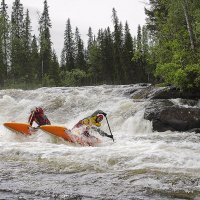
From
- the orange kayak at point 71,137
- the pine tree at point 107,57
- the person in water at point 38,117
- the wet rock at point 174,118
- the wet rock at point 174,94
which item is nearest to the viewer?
the orange kayak at point 71,137

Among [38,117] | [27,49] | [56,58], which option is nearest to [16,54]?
[27,49]

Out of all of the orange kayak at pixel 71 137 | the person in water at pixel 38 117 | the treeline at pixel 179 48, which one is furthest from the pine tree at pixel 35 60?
the orange kayak at pixel 71 137

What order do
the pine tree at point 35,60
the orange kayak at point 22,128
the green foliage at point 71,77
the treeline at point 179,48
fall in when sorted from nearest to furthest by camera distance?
the orange kayak at point 22,128 → the treeline at point 179,48 → the pine tree at point 35,60 → the green foliage at point 71,77

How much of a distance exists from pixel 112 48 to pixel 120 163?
55.3m

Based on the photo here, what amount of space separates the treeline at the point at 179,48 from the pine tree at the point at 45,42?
1502 inches

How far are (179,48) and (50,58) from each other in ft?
139

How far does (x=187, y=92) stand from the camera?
734 inches

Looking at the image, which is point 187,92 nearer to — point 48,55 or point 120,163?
point 120,163

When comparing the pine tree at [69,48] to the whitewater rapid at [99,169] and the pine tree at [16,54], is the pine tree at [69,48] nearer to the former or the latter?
the pine tree at [16,54]

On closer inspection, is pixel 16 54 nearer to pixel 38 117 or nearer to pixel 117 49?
pixel 117 49

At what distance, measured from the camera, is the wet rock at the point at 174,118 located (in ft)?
46.2

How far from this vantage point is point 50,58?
197ft

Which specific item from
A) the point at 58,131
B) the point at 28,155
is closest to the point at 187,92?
the point at 58,131

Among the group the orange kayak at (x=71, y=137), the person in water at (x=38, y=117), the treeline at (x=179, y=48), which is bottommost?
the orange kayak at (x=71, y=137)
